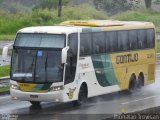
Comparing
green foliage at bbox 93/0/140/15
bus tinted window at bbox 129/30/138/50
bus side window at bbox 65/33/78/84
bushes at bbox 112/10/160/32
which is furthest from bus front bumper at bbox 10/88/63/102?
green foliage at bbox 93/0/140/15

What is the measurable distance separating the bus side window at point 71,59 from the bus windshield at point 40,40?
386 millimetres

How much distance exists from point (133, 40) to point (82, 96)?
4979 mm

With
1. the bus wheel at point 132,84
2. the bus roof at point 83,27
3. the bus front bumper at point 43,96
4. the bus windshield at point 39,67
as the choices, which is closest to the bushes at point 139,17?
the bus wheel at point 132,84

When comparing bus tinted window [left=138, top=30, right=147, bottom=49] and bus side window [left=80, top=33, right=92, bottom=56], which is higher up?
Result: bus side window [left=80, top=33, right=92, bottom=56]

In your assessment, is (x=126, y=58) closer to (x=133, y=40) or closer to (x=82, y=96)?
(x=133, y=40)

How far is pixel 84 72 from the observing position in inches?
853

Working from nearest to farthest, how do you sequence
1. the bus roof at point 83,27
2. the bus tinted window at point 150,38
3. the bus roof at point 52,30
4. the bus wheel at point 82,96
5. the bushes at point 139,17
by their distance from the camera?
the bus roof at point 52,30 → the bus roof at point 83,27 → the bus wheel at point 82,96 → the bus tinted window at point 150,38 → the bushes at point 139,17

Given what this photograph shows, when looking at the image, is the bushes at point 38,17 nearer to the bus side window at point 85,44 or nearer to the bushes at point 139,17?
the bushes at point 139,17

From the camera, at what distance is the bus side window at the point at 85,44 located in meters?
21.5

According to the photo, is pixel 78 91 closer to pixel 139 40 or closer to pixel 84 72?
pixel 84 72

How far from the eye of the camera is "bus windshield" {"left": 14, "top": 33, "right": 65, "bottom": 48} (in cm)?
2041

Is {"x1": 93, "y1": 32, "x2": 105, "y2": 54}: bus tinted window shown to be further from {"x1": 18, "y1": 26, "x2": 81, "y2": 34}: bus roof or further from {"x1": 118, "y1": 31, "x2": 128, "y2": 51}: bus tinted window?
{"x1": 18, "y1": 26, "x2": 81, "y2": 34}: bus roof

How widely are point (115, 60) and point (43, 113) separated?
18.2ft

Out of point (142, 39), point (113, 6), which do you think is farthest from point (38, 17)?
point (142, 39)
